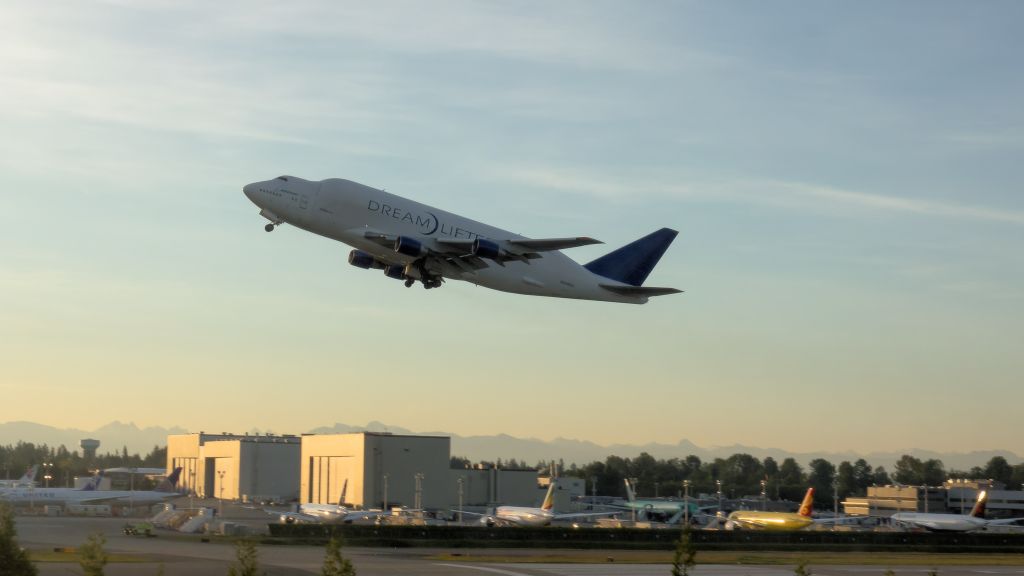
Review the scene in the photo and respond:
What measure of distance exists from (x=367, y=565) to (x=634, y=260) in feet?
83.9

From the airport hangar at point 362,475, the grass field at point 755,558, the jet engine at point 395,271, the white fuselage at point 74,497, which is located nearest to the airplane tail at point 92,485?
the white fuselage at point 74,497

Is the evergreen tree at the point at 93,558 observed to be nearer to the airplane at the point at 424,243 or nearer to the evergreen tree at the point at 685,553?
the evergreen tree at the point at 685,553

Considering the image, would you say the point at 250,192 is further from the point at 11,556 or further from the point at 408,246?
the point at 11,556

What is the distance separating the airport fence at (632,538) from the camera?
281ft

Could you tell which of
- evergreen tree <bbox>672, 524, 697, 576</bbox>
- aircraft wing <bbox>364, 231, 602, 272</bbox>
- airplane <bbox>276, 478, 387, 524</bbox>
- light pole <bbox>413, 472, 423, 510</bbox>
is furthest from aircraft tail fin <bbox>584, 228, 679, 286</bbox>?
light pole <bbox>413, 472, 423, 510</bbox>

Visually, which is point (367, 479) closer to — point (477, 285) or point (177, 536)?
point (177, 536)

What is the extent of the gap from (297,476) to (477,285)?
420 ft

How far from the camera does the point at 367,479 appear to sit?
485ft

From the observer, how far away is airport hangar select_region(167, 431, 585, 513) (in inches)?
5866

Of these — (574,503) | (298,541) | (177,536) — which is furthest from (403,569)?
(574,503)

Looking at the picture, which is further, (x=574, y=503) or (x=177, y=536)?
(x=574, y=503)

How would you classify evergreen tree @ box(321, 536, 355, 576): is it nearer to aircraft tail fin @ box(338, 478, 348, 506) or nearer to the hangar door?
aircraft tail fin @ box(338, 478, 348, 506)

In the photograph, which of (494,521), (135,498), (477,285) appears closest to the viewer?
(477,285)

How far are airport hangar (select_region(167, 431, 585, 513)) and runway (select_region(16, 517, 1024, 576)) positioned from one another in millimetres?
56135
